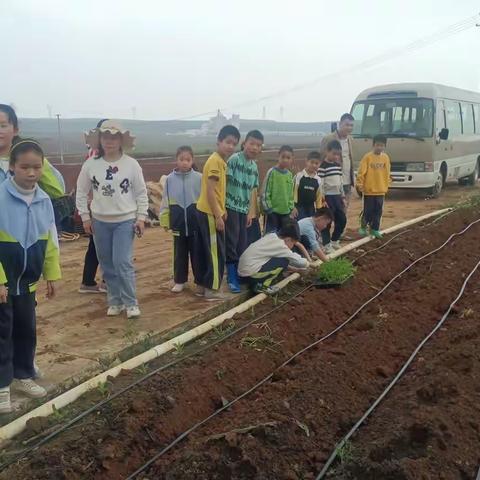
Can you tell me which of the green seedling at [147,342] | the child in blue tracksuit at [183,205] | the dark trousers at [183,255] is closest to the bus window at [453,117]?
the child in blue tracksuit at [183,205]

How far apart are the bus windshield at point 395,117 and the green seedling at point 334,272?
8.81 metres

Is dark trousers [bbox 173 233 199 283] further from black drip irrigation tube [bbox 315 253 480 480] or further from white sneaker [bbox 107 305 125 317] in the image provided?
black drip irrigation tube [bbox 315 253 480 480]

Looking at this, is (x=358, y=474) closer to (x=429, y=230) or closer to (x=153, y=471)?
(x=153, y=471)

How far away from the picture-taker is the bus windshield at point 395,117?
1465 centimetres

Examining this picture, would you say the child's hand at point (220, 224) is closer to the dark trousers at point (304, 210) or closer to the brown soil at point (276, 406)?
the brown soil at point (276, 406)

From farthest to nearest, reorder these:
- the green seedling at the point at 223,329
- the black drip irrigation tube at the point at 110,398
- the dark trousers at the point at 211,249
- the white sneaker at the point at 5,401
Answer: the dark trousers at the point at 211,249
the green seedling at the point at 223,329
the white sneaker at the point at 5,401
the black drip irrigation tube at the point at 110,398

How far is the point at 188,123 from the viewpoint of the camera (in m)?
95.6

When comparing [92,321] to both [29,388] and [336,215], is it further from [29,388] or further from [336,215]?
[336,215]

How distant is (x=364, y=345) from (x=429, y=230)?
18.0 feet

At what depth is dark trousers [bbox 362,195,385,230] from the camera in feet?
29.9

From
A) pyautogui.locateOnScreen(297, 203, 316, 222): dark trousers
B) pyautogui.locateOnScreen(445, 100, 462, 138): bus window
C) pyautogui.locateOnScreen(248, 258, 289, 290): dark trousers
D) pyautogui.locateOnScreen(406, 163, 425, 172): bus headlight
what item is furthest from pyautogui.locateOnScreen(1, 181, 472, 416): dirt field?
pyautogui.locateOnScreen(445, 100, 462, 138): bus window

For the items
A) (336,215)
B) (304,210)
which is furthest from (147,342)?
(336,215)

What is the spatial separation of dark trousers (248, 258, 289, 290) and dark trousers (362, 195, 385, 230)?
3257 mm

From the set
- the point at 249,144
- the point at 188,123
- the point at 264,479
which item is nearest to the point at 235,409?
the point at 264,479
